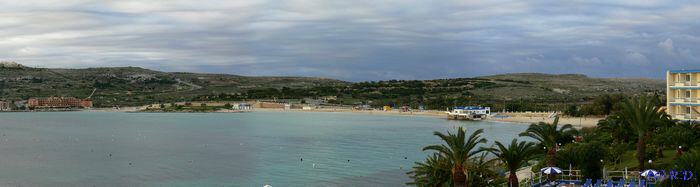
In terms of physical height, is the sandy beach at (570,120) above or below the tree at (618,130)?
below

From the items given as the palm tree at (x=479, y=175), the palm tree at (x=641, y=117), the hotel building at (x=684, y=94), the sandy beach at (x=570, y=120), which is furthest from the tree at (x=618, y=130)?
the sandy beach at (x=570, y=120)

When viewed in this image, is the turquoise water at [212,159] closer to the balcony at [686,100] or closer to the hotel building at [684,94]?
the hotel building at [684,94]

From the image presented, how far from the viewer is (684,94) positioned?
7475cm

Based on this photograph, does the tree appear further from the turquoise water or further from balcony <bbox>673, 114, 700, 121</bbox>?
the turquoise water

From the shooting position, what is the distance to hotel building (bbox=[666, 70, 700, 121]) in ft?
237

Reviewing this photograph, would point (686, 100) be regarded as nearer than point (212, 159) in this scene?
Yes

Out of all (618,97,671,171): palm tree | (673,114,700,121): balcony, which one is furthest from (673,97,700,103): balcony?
(618,97,671,171): palm tree

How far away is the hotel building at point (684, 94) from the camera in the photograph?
237ft

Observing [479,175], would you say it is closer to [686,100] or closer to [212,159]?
[212,159]

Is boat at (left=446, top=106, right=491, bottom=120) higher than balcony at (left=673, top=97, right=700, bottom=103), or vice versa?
balcony at (left=673, top=97, right=700, bottom=103)

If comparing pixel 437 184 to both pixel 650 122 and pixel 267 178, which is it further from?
pixel 267 178

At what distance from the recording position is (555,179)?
3869 centimetres

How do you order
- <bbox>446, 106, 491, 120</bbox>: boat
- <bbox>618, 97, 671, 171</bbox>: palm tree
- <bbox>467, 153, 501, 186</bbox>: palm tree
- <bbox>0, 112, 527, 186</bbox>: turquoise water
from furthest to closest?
<bbox>446, 106, 491, 120</bbox>: boat < <bbox>0, 112, 527, 186</bbox>: turquoise water < <bbox>618, 97, 671, 171</bbox>: palm tree < <bbox>467, 153, 501, 186</bbox>: palm tree

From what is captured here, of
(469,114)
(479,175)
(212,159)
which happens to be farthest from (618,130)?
(469,114)
